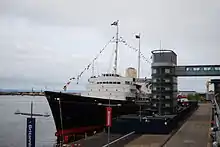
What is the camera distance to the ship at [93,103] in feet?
91.9

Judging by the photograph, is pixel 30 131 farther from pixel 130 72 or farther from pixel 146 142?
pixel 130 72

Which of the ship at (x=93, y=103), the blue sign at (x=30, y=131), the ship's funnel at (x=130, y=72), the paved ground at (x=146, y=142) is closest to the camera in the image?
the blue sign at (x=30, y=131)

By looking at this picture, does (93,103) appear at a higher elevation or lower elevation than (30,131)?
higher

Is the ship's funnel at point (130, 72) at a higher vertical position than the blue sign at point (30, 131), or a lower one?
higher

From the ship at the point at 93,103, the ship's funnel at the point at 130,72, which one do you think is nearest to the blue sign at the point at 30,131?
the ship at the point at 93,103

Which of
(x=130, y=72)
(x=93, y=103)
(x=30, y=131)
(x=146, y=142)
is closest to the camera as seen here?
(x=30, y=131)

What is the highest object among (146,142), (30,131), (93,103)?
(93,103)

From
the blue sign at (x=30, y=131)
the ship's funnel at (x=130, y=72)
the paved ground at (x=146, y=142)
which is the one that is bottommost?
the paved ground at (x=146, y=142)

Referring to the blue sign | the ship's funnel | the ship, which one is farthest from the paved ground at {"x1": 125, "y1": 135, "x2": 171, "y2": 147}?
the ship's funnel

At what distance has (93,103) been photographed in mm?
30844

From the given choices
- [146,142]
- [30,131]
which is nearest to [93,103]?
[146,142]

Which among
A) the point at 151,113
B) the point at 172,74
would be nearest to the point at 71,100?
the point at 151,113

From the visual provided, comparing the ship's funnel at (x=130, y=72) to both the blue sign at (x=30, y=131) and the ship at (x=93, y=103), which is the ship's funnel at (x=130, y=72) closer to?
the ship at (x=93, y=103)

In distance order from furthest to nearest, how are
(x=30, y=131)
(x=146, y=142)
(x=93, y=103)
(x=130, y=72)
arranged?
(x=130, y=72) < (x=93, y=103) < (x=146, y=142) < (x=30, y=131)
